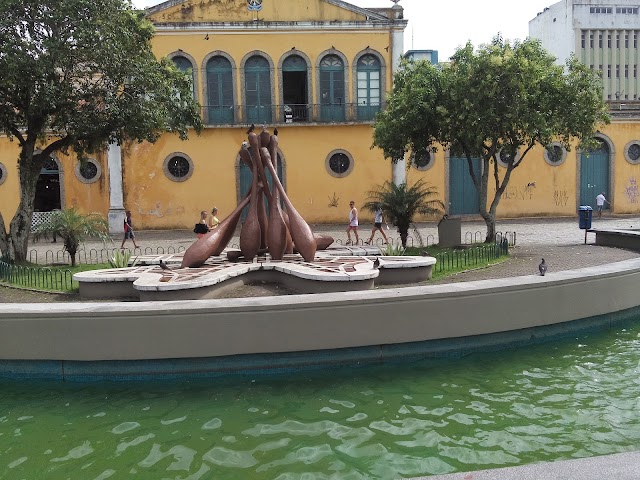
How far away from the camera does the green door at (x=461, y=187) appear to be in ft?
80.2

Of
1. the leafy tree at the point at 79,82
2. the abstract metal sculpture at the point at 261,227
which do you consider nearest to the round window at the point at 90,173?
the leafy tree at the point at 79,82

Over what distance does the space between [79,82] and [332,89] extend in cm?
1266

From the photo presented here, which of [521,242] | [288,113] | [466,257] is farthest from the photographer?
[288,113]

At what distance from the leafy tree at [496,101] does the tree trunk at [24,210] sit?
8.04 m

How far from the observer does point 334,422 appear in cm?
591

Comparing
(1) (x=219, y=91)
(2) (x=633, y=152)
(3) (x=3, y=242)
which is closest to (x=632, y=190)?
(2) (x=633, y=152)

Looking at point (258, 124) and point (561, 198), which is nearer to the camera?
point (258, 124)

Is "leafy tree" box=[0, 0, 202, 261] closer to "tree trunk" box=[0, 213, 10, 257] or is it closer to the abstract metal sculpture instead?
"tree trunk" box=[0, 213, 10, 257]

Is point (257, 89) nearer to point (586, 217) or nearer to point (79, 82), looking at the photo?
point (79, 82)

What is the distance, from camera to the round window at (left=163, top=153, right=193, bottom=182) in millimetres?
23250

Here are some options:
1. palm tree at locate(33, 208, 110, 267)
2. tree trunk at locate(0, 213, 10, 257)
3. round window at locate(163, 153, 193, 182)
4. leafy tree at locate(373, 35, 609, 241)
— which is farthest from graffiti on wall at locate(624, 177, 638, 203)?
tree trunk at locate(0, 213, 10, 257)

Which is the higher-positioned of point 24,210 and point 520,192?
point 520,192

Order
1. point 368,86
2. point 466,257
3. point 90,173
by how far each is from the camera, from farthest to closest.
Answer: point 368,86 → point 90,173 → point 466,257

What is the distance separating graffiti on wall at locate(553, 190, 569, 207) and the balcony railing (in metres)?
8.16
